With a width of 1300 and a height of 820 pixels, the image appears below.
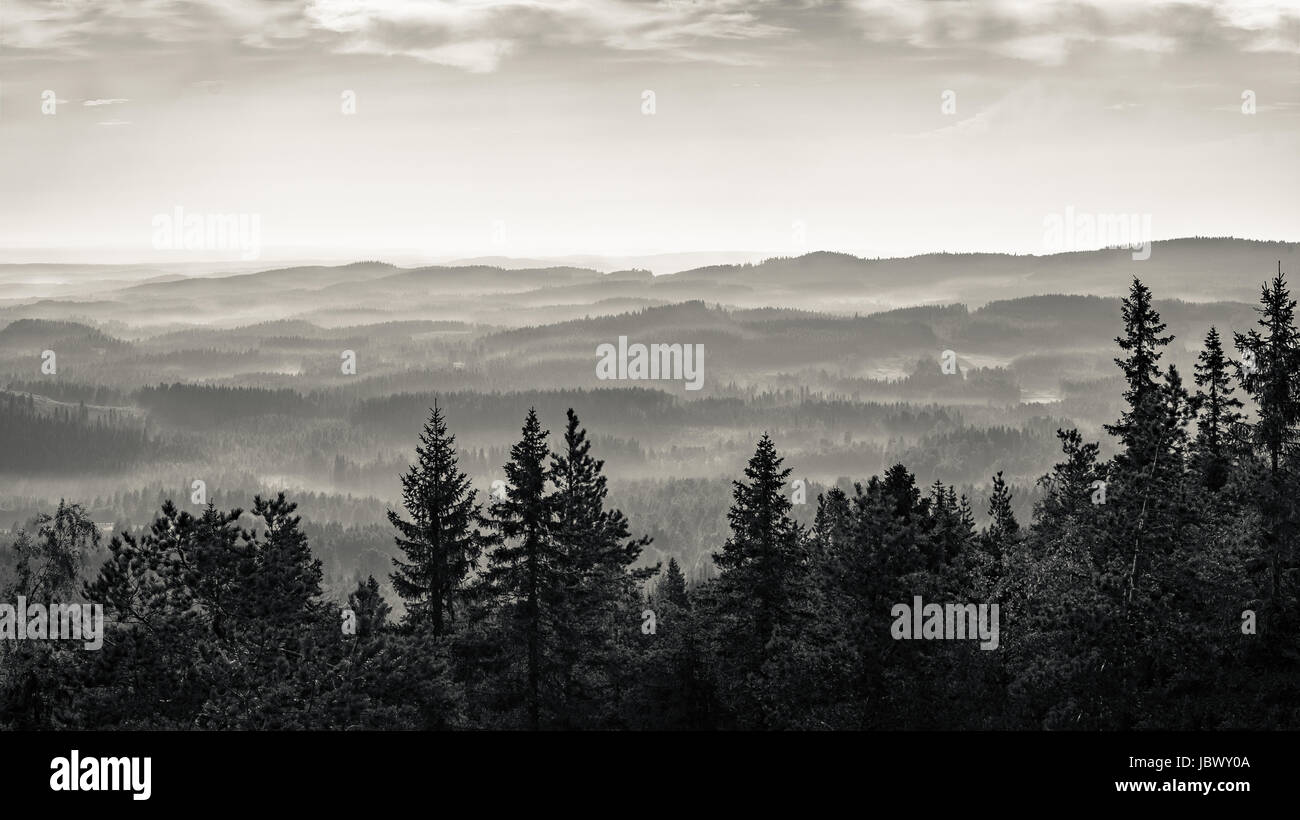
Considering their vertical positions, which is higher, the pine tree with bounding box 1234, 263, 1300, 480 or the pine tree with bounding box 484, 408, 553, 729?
the pine tree with bounding box 1234, 263, 1300, 480

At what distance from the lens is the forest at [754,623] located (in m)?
37.3

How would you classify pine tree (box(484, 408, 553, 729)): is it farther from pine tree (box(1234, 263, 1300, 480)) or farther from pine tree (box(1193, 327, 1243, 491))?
pine tree (box(1193, 327, 1243, 491))

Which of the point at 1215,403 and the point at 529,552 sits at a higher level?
the point at 1215,403

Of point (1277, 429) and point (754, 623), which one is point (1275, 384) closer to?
point (1277, 429)

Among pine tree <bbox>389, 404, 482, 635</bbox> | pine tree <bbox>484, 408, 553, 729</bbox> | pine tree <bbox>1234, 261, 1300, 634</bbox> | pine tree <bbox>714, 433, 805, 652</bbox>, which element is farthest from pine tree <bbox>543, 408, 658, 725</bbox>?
pine tree <bbox>1234, 261, 1300, 634</bbox>

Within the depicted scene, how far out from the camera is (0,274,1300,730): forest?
37281mm

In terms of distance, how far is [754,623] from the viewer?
47.7 meters

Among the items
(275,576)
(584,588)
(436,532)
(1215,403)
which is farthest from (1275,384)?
(275,576)
